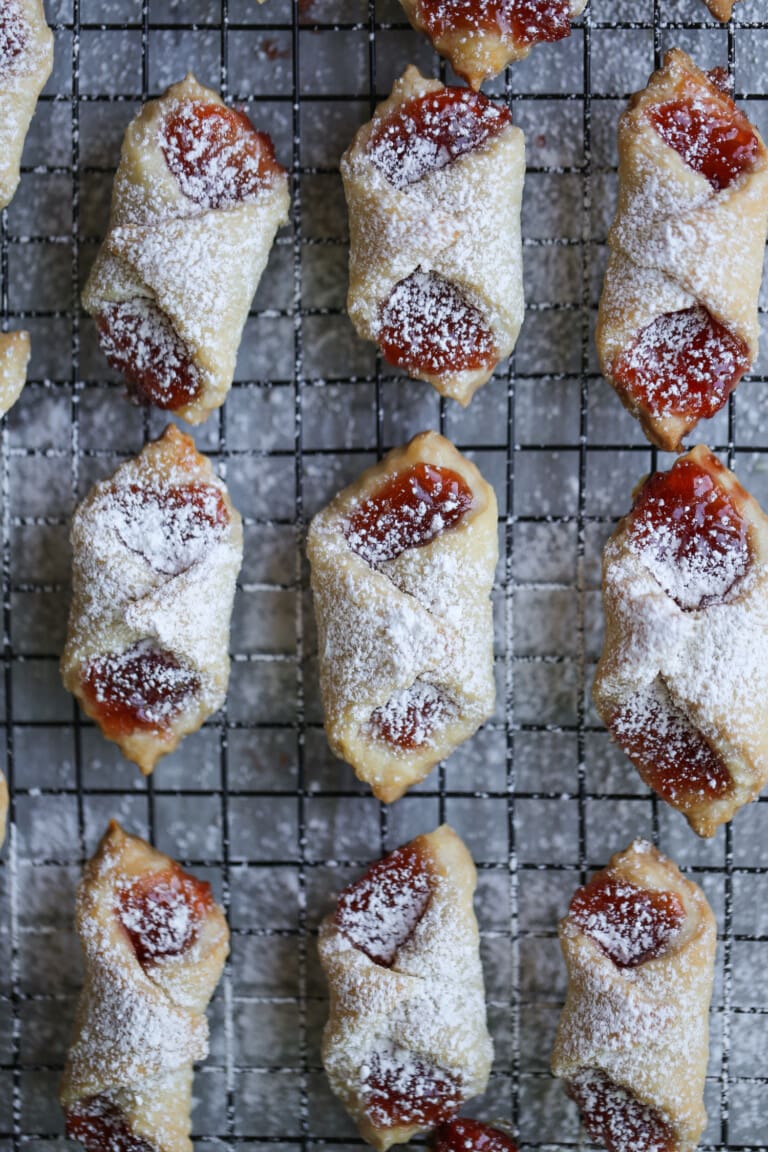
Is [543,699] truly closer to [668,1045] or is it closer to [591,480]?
[591,480]

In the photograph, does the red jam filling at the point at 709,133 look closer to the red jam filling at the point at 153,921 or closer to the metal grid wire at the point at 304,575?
the metal grid wire at the point at 304,575

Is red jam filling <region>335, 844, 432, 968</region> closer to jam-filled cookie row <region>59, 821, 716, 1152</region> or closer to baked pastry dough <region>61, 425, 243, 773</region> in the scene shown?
jam-filled cookie row <region>59, 821, 716, 1152</region>

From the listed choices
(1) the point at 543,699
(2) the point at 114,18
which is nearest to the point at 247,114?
(2) the point at 114,18

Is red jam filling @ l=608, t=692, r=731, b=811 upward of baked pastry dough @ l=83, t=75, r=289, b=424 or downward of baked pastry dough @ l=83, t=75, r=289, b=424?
downward

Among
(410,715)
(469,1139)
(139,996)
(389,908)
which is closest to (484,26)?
(410,715)

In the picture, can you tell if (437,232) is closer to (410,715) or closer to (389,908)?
(410,715)

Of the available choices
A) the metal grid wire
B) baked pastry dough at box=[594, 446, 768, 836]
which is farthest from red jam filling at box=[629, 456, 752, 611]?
the metal grid wire
